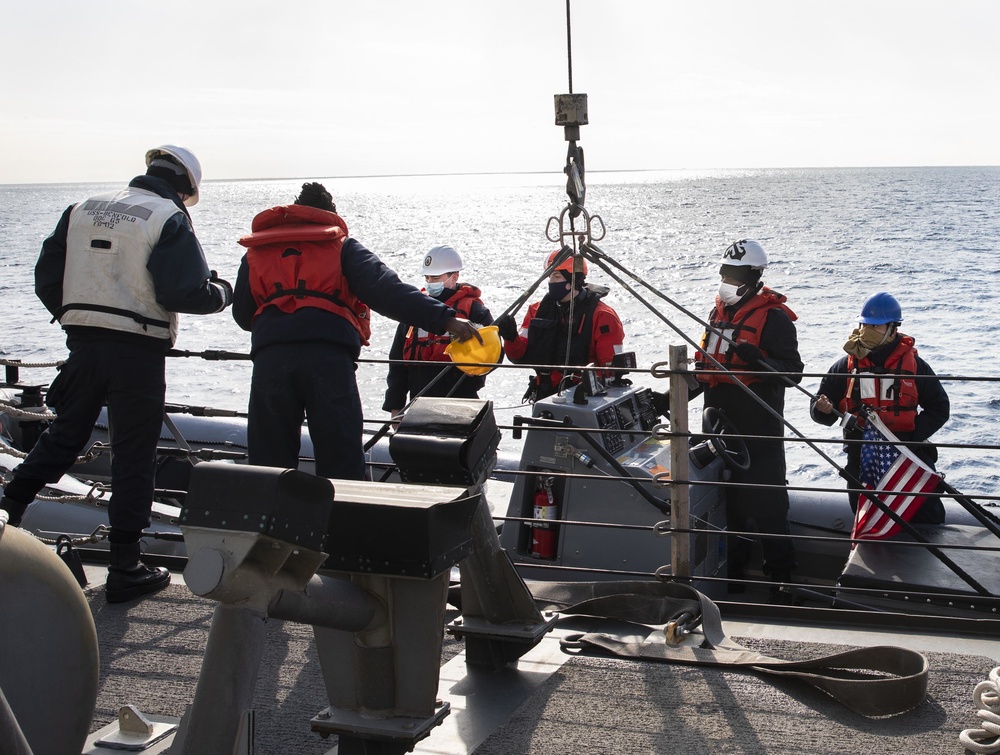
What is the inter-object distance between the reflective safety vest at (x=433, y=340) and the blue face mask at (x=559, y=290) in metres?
0.50

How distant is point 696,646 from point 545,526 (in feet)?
7.38

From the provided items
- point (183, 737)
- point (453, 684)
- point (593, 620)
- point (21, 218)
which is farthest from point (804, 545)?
point (21, 218)

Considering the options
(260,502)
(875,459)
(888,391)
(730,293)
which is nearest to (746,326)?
(730,293)

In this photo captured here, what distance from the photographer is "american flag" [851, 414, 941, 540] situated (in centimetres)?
582

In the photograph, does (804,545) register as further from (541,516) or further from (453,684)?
(453,684)

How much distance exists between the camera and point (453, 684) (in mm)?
3346

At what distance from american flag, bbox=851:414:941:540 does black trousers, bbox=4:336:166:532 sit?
12.2 ft

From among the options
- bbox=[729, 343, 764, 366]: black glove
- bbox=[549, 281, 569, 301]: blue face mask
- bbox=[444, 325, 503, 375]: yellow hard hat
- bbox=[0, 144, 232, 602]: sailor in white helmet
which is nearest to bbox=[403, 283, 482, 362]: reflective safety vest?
bbox=[549, 281, 569, 301]: blue face mask

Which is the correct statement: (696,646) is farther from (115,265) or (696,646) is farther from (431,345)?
(431,345)

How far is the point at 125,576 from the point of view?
13.8 ft

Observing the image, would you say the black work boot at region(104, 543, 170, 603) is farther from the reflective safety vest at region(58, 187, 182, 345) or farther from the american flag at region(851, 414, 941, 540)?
the american flag at region(851, 414, 941, 540)

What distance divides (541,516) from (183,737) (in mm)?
3724

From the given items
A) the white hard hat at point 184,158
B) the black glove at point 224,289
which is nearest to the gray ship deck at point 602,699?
the black glove at point 224,289

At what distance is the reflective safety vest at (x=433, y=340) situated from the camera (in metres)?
6.71
